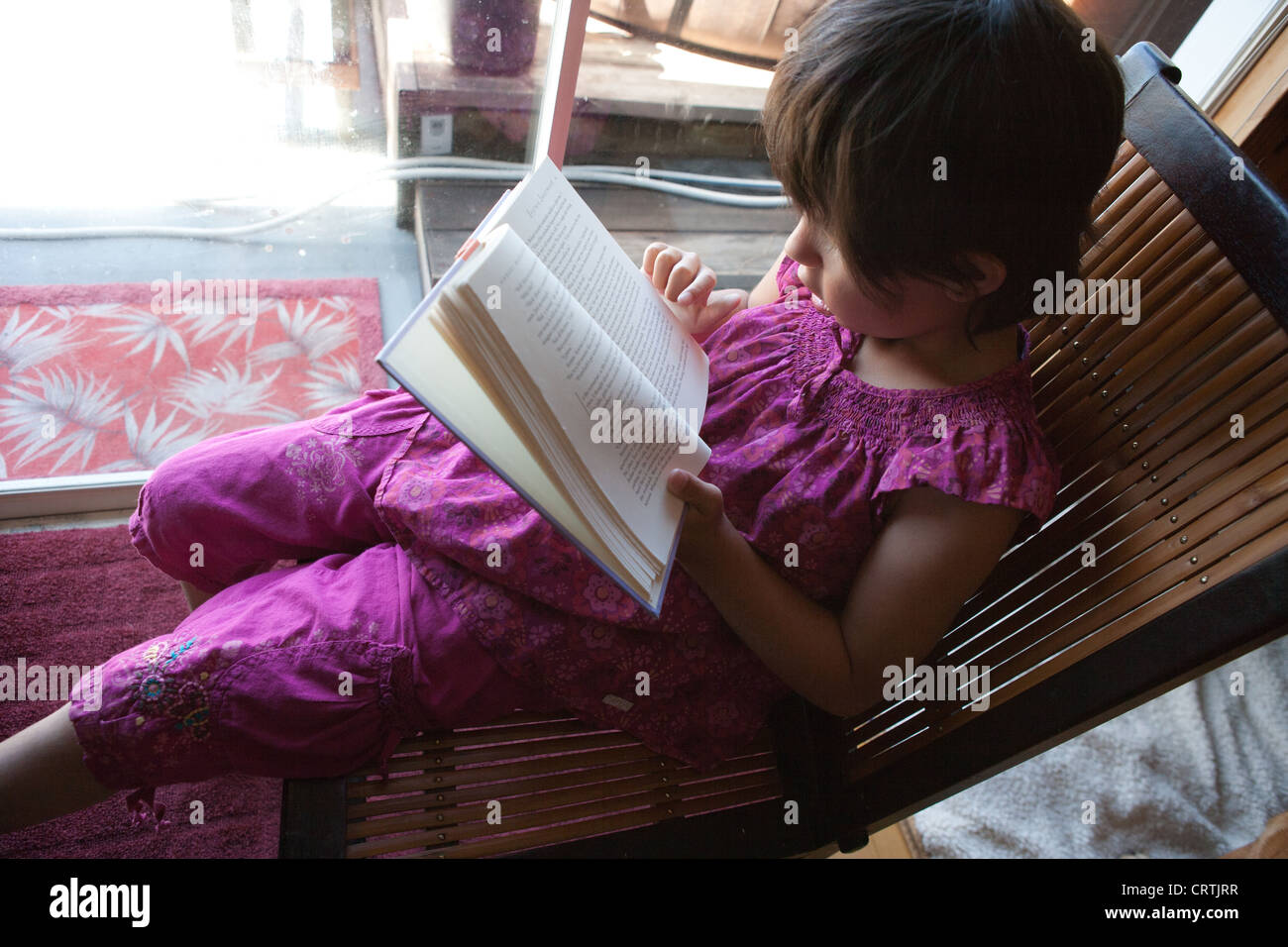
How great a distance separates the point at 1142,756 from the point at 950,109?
1.15 meters

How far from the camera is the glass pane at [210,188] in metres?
1.26

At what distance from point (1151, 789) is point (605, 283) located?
3.82ft

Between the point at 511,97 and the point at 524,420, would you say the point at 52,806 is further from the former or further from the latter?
the point at 511,97

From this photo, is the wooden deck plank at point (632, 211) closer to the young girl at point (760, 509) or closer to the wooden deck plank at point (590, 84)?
the wooden deck plank at point (590, 84)

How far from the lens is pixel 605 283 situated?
0.78 m

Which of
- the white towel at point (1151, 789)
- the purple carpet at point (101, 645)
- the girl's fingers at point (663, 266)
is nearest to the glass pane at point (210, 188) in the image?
the purple carpet at point (101, 645)

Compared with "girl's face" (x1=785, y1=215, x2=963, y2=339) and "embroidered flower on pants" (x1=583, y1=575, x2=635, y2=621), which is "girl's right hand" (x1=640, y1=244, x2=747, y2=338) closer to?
"girl's face" (x1=785, y1=215, x2=963, y2=339)

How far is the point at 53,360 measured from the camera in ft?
4.37

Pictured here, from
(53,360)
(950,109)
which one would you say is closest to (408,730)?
(950,109)

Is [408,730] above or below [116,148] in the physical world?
below

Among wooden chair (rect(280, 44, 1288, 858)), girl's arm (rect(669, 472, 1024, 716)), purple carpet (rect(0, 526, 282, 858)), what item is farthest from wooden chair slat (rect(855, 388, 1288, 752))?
purple carpet (rect(0, 526, 282, 858))

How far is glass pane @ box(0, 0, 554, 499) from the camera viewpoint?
1.26 metres

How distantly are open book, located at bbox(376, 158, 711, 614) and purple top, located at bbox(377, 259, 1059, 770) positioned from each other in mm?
129

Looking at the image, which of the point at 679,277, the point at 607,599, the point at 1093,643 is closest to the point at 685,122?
the point at 679,277
